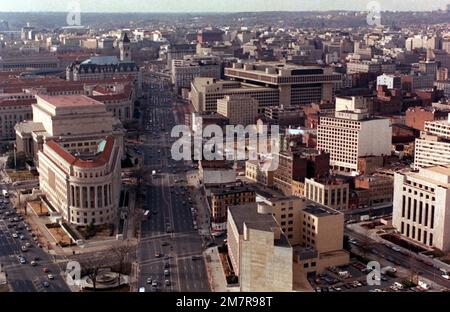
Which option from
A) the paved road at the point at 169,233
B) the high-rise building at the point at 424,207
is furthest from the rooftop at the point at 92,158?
the high-rise building at the point at 424,207

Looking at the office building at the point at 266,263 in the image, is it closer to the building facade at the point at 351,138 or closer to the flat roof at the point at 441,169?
the flat roof at the point at 441,169

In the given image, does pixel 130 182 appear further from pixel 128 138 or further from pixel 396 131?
pixel 396 131

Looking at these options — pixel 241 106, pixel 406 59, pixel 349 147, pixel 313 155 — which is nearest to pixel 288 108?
pixel 241 106

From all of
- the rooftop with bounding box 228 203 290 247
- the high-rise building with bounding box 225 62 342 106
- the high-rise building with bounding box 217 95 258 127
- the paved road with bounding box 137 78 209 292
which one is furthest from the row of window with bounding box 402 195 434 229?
the high-rise building with bounding box 225 62 342 106

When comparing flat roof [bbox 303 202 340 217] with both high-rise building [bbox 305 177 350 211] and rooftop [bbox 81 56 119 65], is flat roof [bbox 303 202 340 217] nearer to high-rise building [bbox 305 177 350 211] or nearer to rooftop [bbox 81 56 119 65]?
high-rise building [bbox 305 177 350 211]

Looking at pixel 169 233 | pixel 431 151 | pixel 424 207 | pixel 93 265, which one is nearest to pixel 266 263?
pixel 93 265

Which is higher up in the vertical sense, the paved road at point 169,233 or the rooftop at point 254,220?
the rooftop at point 254,220
